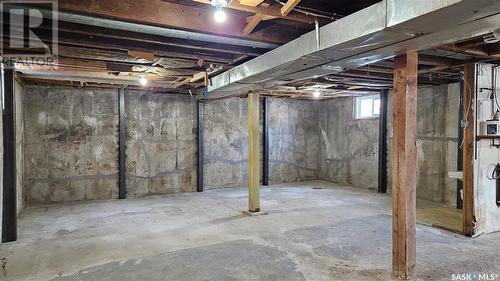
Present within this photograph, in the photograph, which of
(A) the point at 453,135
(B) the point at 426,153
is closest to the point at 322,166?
(B) the point at 426,153

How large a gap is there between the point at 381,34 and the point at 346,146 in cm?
593

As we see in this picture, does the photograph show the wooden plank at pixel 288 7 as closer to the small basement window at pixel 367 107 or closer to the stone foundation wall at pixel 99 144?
the stone foundation wall at pixel 99 144

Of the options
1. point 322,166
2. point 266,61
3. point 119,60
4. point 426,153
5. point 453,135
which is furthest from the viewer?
point 322,166

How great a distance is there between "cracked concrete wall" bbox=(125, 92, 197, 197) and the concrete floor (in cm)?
109

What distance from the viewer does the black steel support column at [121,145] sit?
6234 mm

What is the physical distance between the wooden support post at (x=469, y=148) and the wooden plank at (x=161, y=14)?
272 centimetres

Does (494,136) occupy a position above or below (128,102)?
below

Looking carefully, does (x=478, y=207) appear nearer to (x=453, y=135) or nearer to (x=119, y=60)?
(x=453, y=135)

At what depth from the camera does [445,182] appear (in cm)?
570

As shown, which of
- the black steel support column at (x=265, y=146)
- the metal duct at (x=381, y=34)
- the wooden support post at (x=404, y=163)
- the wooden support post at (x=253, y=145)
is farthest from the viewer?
the black steel support column at (x=265, y=146)

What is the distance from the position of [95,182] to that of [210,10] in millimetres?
4887

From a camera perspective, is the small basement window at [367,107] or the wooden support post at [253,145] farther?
the small basement window at [367,107]

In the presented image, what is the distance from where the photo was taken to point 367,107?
24.4 feet

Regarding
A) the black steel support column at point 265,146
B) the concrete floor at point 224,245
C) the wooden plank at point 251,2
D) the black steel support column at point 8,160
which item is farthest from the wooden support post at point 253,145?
the black steel support column at point 8,160
